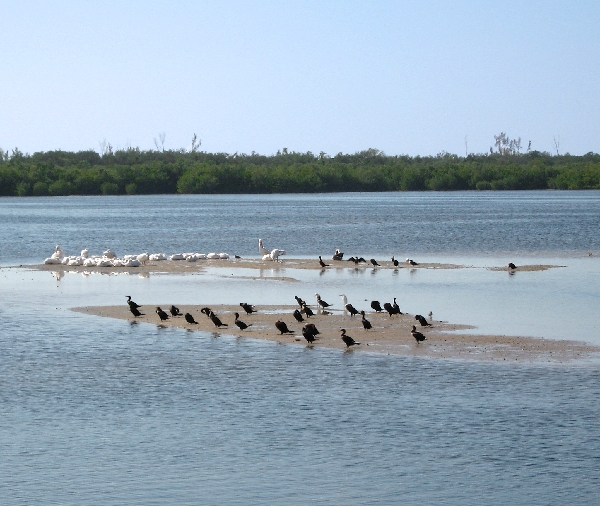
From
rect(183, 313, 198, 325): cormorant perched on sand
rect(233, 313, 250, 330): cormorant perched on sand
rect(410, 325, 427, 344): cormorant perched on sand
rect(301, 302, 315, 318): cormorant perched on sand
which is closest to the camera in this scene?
rect(410, 325, 427, 344): cormorant perched on sand

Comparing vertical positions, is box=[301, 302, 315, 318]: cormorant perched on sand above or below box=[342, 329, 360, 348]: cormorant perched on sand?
above

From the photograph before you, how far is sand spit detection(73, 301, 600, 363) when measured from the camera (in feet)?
56.6

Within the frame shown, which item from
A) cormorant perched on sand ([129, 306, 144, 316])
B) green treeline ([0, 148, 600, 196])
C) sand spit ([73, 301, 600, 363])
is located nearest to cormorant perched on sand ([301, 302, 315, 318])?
sand spit ([73, 301, 600, 363])

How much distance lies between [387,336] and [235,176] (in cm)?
12604

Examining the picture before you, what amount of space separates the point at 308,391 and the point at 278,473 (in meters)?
3.54

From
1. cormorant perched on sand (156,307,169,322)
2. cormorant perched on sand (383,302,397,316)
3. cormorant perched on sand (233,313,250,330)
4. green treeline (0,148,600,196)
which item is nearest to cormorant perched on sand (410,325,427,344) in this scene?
cormorant perched on sand (383,302,397,316)

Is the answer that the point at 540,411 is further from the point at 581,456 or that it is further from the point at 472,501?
the point at 472,501

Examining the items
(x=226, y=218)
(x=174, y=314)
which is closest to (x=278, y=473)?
(x=174, y=314)

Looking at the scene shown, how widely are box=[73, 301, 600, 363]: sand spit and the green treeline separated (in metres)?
118

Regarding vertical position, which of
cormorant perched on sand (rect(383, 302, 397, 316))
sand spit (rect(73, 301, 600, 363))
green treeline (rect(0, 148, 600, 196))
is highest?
green treeline (rect(0, 148, 600, 196))

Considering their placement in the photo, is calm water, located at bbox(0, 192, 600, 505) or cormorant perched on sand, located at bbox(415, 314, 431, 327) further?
cormorant perched on sand, located at bbox(415, 314, 431, 327)

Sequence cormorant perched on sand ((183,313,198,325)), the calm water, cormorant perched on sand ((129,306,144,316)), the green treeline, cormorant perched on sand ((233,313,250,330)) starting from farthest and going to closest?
the green treeline, cormorant perched on sand ((129,306,144,316)), cormorant perched on sand ((183,313,198,325)), cormorant perched on sand ((233,313,250,330)), the calm water

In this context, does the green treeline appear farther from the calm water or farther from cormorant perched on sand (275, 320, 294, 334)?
cormorant perched on sand (275, 320, 294, 334)

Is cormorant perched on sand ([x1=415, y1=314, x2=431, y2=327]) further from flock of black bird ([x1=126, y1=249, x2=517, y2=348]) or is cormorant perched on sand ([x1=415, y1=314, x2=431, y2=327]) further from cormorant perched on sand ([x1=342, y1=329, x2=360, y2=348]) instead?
cormorant perched on sand ([x1=342, y1=329, x2=360, y2=348])
